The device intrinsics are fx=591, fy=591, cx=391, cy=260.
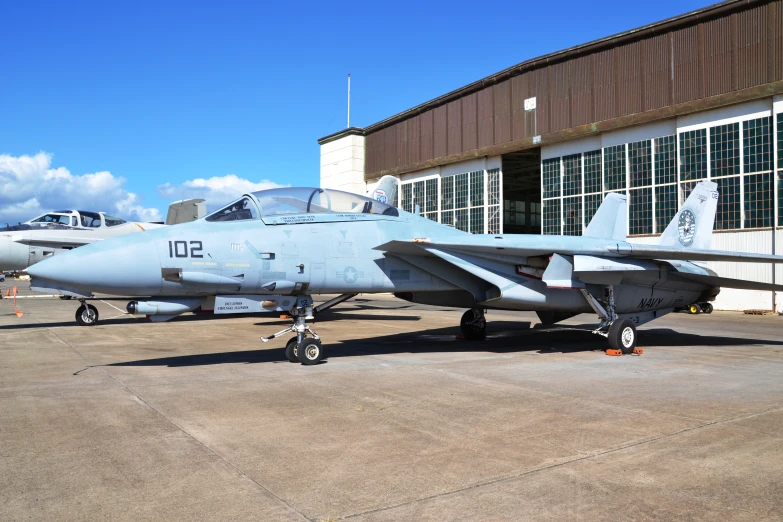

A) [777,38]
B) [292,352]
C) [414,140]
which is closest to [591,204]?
[777,38]

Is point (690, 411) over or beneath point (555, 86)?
beneath

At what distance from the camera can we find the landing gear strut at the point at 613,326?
10.4 meters

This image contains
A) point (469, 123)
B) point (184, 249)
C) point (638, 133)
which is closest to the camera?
point (184, 249)

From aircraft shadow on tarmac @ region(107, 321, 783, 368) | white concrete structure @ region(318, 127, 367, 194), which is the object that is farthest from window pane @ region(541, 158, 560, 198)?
aircraft shadow on tarmac @ region(107, 321, 783, 368)

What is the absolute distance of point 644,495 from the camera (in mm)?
3678

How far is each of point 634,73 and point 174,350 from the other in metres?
22.0

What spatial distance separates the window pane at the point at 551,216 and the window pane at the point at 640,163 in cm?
409

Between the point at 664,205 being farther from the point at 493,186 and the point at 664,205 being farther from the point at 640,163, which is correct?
the point at 493,186

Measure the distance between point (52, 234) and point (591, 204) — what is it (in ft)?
70.6

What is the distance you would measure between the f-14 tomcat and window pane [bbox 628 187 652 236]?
45.7ft

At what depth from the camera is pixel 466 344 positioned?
38.6ft

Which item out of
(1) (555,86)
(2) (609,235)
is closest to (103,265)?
(2) (609,235)

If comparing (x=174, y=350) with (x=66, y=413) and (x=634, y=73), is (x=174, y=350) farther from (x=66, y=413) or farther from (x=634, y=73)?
(x=634, y=73)

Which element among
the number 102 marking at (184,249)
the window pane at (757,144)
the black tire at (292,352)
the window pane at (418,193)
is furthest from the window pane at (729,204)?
the number 102 marking at (184,249)
